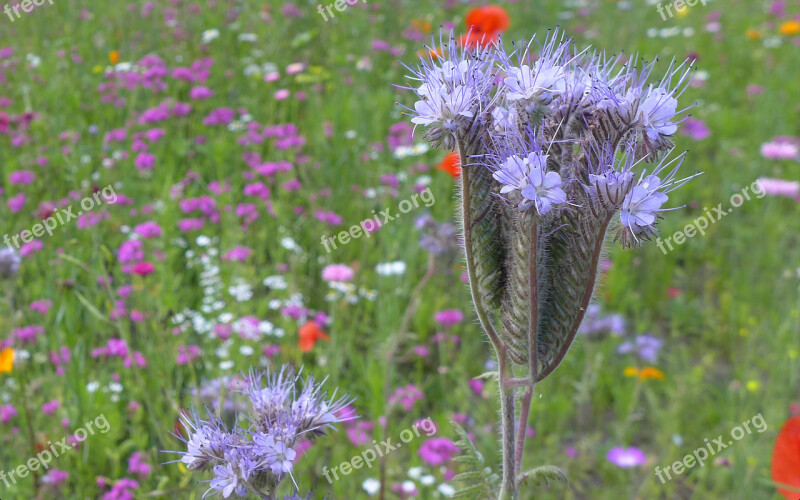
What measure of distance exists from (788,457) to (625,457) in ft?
5.64

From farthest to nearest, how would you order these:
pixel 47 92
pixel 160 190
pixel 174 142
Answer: pixel 47 92, pixel 174 142, pixel 160 190

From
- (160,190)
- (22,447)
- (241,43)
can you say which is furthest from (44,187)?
(241,43)

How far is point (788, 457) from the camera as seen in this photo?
1.11 m

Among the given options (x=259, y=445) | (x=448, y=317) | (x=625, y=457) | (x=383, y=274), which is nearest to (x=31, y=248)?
(x=383, y=274)

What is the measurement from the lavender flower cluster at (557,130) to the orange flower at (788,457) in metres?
0.43

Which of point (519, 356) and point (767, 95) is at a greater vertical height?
point (767, 95)

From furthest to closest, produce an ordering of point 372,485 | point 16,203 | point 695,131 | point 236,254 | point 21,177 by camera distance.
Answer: point 695,131
point 21,177
point 16,203
point 236,254
point 372,485

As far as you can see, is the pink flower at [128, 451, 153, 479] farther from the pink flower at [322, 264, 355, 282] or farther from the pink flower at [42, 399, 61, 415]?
the pink flower at [322, 264, 355, 282]

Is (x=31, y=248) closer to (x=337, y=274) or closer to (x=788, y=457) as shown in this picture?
(x=337, y=274)

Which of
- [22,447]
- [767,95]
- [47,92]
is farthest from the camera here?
[767,95]

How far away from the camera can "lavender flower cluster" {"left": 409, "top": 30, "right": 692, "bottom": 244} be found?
101cm

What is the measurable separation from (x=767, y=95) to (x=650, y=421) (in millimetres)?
3607

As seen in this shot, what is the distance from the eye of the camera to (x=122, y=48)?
19.1 feet

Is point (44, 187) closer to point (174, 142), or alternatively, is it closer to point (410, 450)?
point (174, 142)
